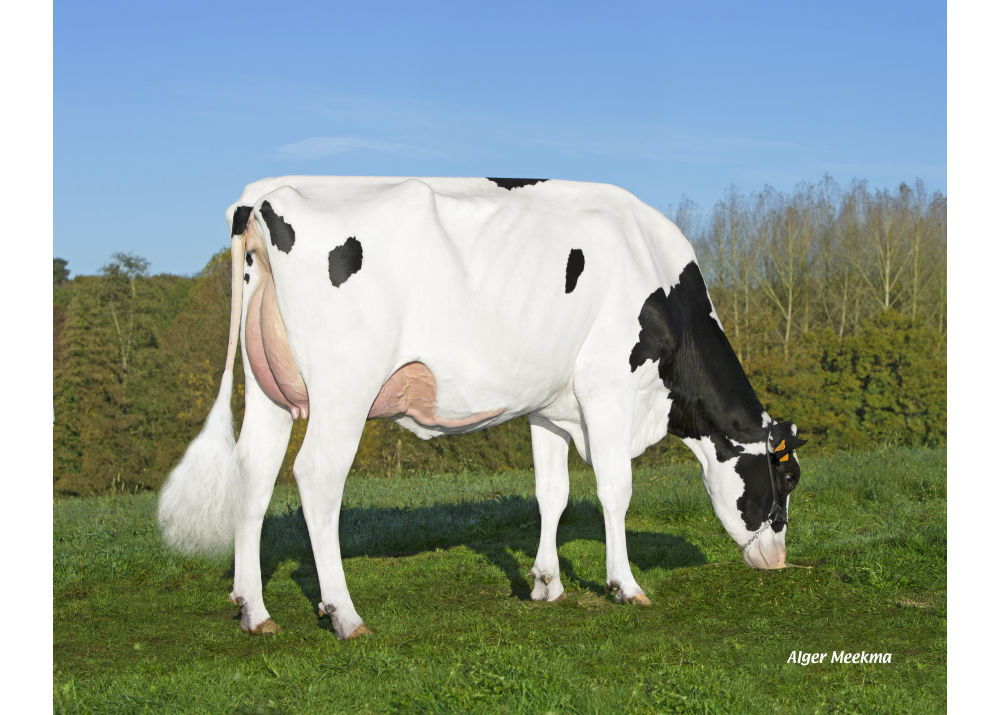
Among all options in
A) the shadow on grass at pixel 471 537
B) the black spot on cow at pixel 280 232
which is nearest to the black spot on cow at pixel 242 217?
the black spot on cow at pixel 280 232

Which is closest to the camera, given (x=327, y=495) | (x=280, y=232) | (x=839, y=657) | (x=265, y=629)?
(x=839, y=657)

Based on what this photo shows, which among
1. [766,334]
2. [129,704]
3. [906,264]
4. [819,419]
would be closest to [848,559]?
[129,704]

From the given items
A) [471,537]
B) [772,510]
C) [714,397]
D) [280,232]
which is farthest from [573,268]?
[471,537]

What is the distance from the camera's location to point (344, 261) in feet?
16.8

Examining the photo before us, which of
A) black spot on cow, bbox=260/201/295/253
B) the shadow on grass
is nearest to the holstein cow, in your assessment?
black spot on cow, bbox=260/201/295/253

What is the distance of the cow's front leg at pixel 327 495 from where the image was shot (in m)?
5.03

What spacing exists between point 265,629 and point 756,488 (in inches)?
148

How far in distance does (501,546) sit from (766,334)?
31122mm

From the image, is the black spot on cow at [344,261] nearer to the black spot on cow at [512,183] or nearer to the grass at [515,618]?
the black spot on cow at [512,183]

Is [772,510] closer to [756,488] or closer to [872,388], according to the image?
[756,488]

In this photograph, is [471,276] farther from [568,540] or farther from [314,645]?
[568,540]

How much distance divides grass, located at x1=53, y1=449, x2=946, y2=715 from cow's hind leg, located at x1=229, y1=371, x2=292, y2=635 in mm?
202

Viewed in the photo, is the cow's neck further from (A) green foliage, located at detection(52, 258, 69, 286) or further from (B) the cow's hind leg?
(A) green foliage, located at detection(52, 258, 69, 286)

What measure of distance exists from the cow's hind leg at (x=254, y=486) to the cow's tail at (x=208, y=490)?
7 centimetres
